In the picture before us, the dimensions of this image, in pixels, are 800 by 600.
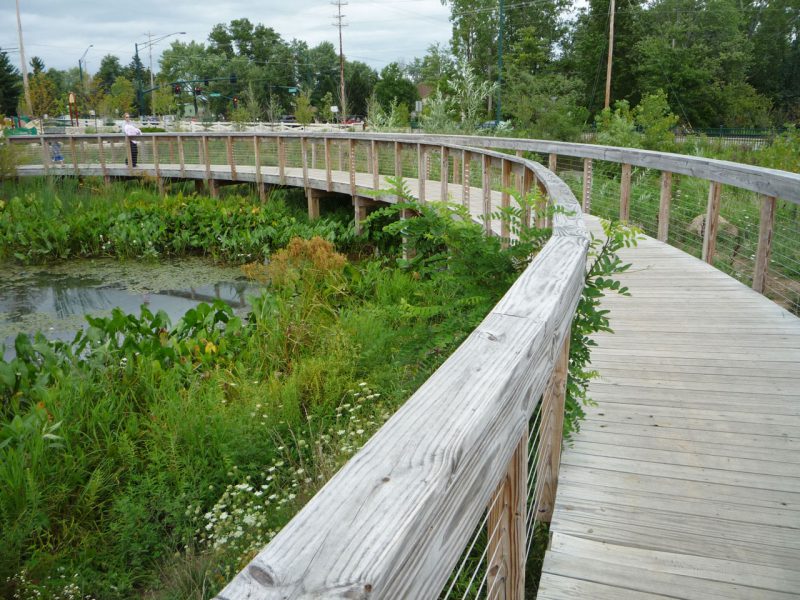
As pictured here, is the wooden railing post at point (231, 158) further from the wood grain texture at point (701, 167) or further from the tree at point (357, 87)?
the tree at point (357, 87)

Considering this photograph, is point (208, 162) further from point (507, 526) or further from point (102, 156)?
point (507, 526)

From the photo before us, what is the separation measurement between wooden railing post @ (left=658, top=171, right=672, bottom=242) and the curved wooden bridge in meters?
0.06

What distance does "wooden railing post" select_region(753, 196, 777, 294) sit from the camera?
5.22 m

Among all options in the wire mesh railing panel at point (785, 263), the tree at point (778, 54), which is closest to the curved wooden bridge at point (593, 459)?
the wire mesh railing panel at point (785, 263)

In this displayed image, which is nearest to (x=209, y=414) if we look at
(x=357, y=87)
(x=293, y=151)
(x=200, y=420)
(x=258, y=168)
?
(x=200, y=420)

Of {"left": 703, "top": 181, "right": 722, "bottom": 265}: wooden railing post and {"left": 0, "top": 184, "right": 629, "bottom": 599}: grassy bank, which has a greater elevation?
{"left": 703, "top": 181, "right": 722, "bottom": 265}: wooden railing post

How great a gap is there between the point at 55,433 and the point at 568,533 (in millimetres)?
4333

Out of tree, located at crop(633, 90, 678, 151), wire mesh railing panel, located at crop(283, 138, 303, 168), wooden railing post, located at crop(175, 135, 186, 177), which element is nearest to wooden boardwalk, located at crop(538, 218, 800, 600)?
tree, located at crop(633, 90, 678, 151)

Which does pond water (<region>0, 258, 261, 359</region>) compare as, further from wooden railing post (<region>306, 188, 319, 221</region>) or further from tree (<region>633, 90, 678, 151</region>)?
tree (<region>633, 90, 678, 151</region>)

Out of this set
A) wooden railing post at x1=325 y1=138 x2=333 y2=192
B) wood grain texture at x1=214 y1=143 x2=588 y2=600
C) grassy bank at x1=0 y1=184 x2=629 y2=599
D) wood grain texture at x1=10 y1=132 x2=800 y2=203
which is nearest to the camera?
wood grain texture at x1=214 y1=143 x2=588 y2=600

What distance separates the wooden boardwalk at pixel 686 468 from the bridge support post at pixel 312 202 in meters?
12.0

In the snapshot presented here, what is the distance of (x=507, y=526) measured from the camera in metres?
1.61

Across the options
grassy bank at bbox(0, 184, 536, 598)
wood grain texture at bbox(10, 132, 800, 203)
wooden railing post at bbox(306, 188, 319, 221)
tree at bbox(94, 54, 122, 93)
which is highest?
tree at bbox(94, 54, 122, 93)

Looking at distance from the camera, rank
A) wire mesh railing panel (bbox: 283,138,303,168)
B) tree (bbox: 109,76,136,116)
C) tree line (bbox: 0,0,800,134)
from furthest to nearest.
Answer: tree (bbox: 109,76,136,116)
tree line (bbox: 0,0,800,134)
wire mesh railing panel (bbox: 283,138,303,168)
